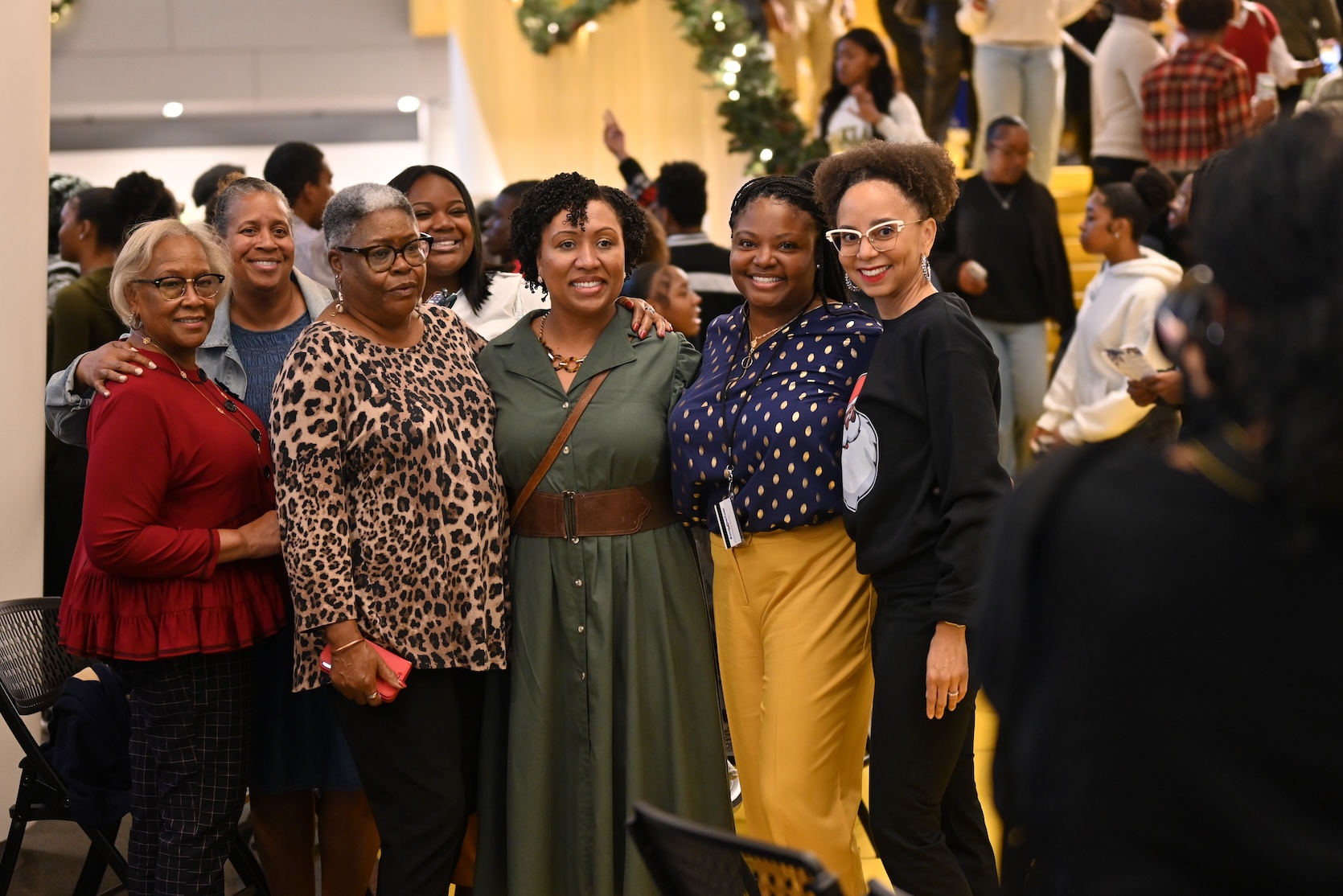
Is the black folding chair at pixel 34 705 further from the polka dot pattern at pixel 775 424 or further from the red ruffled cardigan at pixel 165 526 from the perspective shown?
the polka dot pattern at pixel 775 424

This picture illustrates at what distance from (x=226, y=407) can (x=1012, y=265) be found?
4.51m

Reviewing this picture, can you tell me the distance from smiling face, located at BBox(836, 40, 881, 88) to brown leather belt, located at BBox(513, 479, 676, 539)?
186 inches

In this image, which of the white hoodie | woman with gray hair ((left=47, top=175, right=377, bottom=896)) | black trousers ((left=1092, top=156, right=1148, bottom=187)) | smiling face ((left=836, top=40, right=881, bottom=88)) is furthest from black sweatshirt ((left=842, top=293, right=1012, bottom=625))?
black trousers ((left=1092, top=156, right=1148, bottom=187))

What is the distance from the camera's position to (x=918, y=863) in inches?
107

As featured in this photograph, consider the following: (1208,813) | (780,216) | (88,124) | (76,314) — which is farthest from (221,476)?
(88,124)

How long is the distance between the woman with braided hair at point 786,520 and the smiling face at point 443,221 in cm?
115

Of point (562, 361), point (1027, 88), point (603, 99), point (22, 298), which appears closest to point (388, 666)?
point (562, 361)

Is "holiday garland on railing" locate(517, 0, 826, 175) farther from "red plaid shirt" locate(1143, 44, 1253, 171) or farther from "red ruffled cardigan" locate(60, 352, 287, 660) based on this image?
"red ruffled cardigan" locate(60, 352, 287, 660)

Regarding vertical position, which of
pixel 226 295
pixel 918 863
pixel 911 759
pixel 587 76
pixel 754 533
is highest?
pixel 587 76

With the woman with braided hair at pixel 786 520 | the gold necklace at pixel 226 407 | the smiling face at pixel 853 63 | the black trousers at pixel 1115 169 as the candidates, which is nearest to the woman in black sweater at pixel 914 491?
the woman with braided hair at pixel 786 520

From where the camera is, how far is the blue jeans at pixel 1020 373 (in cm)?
664

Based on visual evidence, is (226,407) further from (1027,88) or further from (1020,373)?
(1027,88)

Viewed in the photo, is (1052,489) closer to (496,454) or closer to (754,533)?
(754,533)

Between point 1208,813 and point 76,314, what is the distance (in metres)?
4.49
